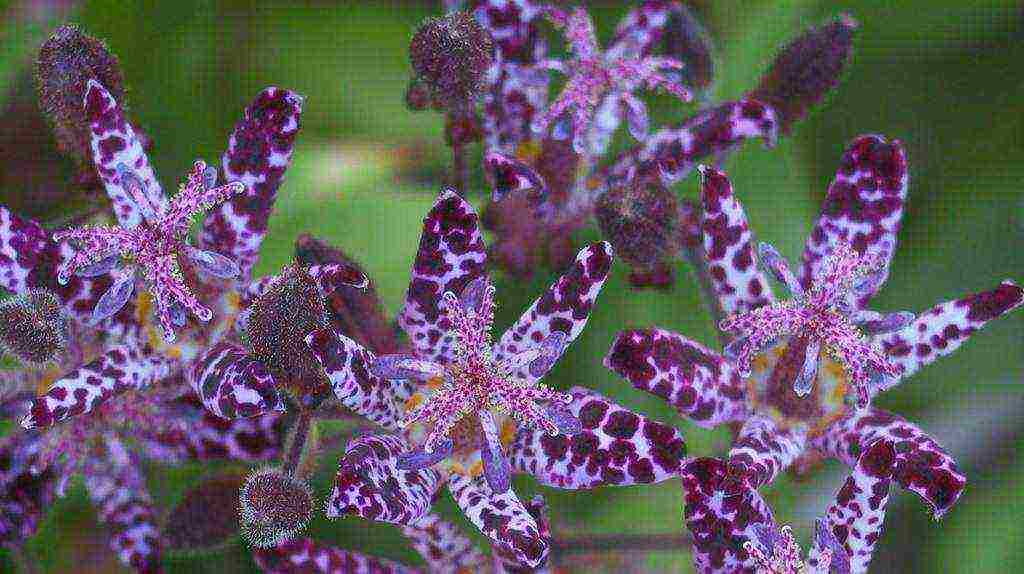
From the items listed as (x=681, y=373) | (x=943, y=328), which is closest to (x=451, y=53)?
(x=681, y=373)

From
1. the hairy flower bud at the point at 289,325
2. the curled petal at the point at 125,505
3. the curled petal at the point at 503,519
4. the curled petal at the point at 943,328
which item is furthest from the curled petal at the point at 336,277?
the curled petal at the point at 943,328

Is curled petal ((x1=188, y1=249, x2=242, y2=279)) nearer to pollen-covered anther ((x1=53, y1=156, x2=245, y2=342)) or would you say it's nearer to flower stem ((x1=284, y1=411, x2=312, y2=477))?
pollen-covered anther ((x1=53, y1=156, x2=245, y2=342))

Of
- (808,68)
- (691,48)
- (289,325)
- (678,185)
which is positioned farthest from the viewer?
(678,185)

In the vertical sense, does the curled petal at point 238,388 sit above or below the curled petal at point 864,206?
below

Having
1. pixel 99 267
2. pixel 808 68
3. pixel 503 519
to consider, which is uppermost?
pixel 808 68

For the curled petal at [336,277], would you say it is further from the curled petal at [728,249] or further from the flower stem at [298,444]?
the curled petal at [728,249]

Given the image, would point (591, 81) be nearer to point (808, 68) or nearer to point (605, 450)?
point (808, 68)
